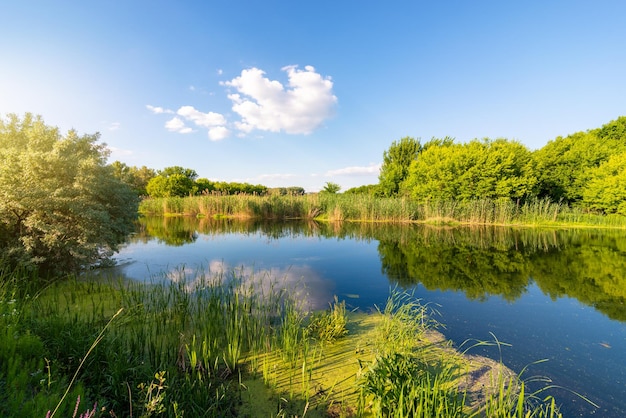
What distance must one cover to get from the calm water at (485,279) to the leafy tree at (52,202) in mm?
1468

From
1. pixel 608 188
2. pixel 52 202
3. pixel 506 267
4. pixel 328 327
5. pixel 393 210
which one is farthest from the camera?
pixel 393 210

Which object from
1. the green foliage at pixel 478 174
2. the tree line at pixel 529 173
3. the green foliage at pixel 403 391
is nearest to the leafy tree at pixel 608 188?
the tree line at pixel 529 173

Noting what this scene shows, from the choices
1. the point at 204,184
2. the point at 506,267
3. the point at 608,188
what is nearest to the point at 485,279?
the point at 506,267

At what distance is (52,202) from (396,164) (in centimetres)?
3218

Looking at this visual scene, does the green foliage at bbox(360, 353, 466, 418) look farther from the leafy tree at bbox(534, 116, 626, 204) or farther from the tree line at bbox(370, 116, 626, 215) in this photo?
the leafy tree at bbox(534, 116, 626, 204)

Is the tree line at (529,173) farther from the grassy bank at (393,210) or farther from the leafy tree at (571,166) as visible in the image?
the grassy bank at (393,210)

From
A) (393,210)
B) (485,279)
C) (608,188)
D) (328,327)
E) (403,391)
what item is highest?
(608,188)

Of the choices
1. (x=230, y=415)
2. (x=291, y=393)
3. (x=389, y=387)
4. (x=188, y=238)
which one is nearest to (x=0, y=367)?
(x=230, y=415)

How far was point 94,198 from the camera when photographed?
19.7ft

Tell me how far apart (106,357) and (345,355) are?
2619 mm

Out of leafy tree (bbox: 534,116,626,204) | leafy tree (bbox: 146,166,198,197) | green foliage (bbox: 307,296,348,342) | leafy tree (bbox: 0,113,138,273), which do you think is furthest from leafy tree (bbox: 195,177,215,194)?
green foliage (bbox: 307,296,348,342)

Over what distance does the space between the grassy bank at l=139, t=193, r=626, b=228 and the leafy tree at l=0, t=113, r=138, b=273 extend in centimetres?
1571

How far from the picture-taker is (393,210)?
2042 cm

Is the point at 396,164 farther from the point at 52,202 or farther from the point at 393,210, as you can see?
the point at 52,202
